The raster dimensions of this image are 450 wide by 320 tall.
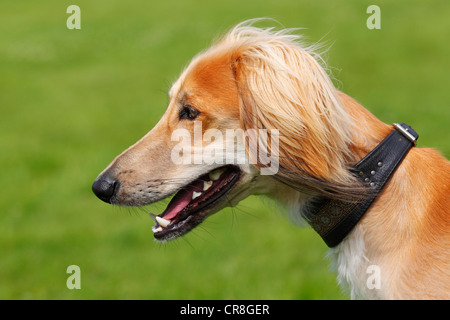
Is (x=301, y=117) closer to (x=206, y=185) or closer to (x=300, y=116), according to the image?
(x=300, y=116)

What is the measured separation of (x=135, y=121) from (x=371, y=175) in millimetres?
9626

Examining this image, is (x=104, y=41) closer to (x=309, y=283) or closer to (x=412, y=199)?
(x=309, y=283)

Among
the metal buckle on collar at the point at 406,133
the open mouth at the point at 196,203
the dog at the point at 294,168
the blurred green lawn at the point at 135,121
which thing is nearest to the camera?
the dog at the point at 294,168

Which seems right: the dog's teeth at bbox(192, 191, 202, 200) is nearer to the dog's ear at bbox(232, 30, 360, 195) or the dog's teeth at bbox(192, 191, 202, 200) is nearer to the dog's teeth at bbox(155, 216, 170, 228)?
the dog's teeth at bbox(155, 216, 170, 228)

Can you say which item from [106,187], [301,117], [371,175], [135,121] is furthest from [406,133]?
[135,121]

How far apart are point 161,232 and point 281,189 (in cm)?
75

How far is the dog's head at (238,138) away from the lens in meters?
3.22

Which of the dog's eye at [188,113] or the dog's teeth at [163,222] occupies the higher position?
the dog's eye at [188,113]

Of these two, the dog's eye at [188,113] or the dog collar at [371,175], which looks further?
the dog's eye at [188,113]

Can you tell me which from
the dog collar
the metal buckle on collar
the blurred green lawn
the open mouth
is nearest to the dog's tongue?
the open mouth

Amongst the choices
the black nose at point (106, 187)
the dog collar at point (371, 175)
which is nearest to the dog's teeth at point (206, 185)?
the black nose at point (106, 187)

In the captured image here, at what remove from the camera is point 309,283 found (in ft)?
19.8

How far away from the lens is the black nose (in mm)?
3574

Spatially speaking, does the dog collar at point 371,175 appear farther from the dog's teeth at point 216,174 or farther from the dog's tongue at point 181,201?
the dog's tongue at point 181,201
